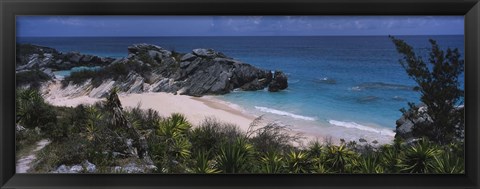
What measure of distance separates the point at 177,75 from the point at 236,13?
2.99 feet

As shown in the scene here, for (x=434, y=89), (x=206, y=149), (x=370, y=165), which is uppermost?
(x=434, y=89)

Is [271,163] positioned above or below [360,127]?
below

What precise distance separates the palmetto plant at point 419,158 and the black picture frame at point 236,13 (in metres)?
0.19

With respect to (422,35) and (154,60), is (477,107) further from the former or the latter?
(154,60)

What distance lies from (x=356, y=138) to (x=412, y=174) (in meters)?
0.57

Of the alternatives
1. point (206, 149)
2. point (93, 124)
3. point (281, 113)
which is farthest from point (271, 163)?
point (93, 124)

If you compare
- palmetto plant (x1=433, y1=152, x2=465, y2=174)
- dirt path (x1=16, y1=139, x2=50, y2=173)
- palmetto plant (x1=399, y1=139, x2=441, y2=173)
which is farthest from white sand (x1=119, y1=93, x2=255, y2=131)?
palmetto plant (x1=433, y1=152, x2=465, y2=174)

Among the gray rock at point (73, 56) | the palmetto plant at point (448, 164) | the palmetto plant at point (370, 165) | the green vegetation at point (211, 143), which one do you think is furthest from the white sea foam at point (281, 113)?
the gray rock at point (73, 56)

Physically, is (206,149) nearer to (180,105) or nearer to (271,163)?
(180,105)

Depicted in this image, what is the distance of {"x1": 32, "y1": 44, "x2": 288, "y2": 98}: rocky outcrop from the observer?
4688mm

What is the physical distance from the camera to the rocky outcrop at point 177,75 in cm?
469

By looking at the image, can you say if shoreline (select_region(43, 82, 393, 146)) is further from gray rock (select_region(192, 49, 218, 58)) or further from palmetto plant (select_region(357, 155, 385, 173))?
gray rock (select_region(192, 49, 218, 58))

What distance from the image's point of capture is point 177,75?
4.77 m

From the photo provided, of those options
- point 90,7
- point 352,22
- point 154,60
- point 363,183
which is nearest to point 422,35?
point 352,22
